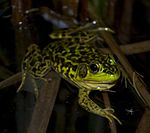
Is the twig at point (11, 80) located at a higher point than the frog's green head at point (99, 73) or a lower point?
lower

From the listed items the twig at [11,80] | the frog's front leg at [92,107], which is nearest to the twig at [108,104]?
the frog's front leg at [92,107]

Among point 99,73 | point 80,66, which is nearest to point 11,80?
point 80,66

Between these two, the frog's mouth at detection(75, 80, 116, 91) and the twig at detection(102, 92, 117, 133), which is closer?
the twig at detection(102, 92, 117, 133)

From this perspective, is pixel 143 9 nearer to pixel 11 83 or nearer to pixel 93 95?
pixel 93 95

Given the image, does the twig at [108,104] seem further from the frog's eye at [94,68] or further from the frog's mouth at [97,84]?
the frog's eye at [94,68]

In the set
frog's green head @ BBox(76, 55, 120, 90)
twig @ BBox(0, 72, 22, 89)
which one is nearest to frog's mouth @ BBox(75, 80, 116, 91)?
frog's green head @ BBox(76, 55, 120, 90)

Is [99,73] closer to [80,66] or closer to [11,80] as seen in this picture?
[80,66]

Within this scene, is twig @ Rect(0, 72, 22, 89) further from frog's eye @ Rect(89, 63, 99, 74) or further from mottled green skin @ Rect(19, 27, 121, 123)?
frog's eye @ Rect(89, 63, 99, 74)

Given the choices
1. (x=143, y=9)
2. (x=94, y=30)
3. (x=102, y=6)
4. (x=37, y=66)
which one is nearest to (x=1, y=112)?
(x=37, y=66)
